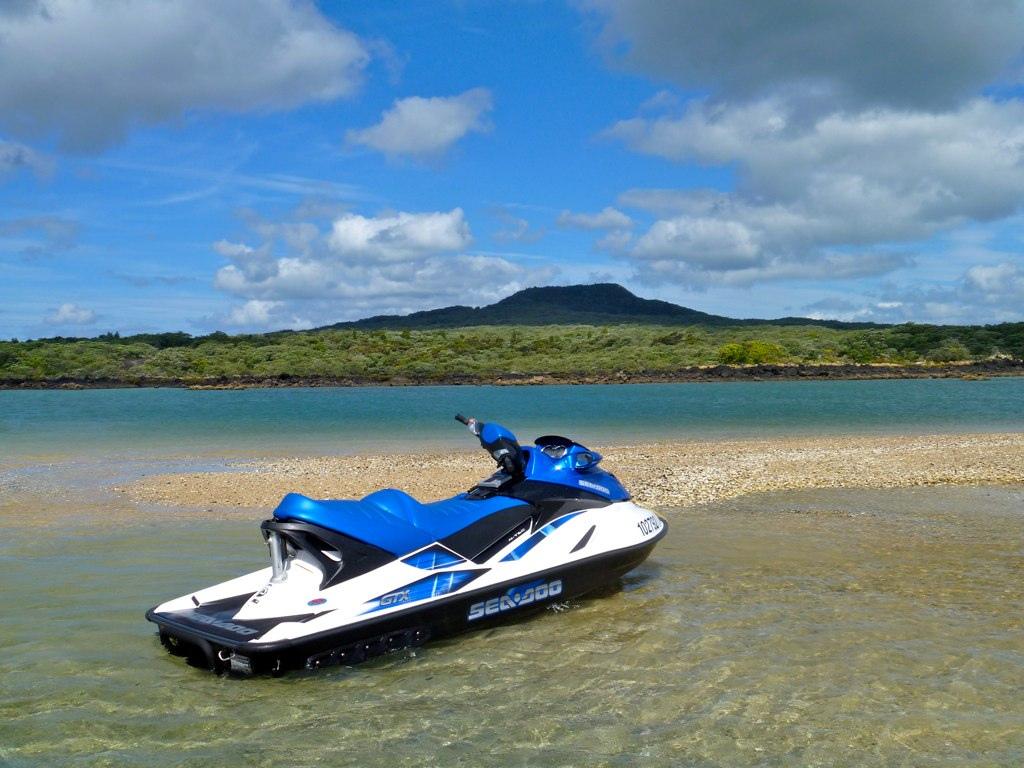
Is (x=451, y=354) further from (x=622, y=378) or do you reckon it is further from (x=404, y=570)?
(x=404, y=570)

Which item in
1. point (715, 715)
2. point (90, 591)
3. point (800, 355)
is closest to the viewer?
point (715, 715)

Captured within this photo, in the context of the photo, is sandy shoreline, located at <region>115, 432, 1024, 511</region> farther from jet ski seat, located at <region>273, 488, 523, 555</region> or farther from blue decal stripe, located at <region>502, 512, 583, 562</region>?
jet ski seat, located at <region>273, 488, 523, 555</region>

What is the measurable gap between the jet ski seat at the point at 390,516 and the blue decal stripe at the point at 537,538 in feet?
1.14

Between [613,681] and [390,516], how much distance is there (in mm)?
2072

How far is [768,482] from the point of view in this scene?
50.0 ft

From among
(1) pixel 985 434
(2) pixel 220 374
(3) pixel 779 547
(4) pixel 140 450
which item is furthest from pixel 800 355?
(3) pixel 779 547

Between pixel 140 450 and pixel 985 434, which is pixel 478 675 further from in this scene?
pixel 985 434

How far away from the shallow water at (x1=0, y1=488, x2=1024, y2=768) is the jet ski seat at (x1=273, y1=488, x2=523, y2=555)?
859 millimetres

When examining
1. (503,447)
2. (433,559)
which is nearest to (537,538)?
(503,447)

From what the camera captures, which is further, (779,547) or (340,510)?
(779,547)

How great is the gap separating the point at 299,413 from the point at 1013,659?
41242 millimetres

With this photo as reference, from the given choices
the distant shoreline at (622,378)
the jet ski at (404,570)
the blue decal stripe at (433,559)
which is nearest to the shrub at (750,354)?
the distant shoreline at (622,378)

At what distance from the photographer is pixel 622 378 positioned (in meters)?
91.9

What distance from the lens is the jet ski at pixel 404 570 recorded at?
6.06 metres
